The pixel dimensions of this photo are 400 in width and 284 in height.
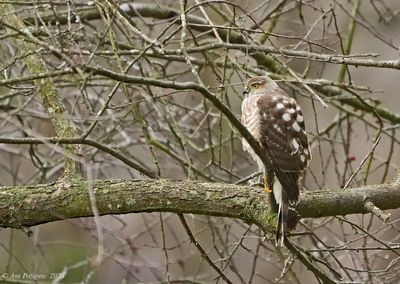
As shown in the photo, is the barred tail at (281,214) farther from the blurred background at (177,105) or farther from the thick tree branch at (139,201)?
the blurred background at (177,105)

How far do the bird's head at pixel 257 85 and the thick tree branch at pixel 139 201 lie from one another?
3.05 feet

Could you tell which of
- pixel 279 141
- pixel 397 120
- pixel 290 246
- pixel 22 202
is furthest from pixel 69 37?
pixel 397 120

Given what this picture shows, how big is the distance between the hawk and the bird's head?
81mm

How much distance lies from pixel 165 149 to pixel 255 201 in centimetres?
117

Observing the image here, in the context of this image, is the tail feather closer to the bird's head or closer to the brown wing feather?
the brown wing feather

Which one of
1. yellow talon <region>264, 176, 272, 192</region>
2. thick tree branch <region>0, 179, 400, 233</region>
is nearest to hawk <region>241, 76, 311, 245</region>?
yellow talon <region>264, 176, 272, 192</region>

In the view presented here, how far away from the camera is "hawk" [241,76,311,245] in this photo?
4.02 metres

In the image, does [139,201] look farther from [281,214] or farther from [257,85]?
[257,85]

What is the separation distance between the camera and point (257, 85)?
4.73 meters

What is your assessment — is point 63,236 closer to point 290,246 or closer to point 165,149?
point 165,149

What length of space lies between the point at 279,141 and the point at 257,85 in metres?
0.59

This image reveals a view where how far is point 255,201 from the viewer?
3865 mm

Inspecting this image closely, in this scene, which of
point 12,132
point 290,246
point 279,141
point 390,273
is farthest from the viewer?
point 12,132

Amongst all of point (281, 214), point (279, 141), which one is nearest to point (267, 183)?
point (279, 141)
